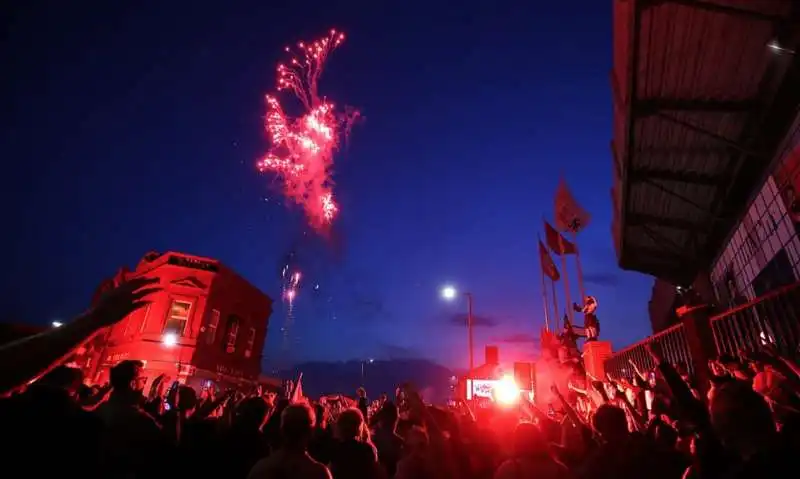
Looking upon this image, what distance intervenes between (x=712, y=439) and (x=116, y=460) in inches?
177

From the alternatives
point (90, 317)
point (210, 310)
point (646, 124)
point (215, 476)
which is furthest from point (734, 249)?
point (210, 310)

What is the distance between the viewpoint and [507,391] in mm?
19922

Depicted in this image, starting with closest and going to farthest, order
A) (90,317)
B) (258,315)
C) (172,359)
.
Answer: (90,317)
(172,359)
(258,315)

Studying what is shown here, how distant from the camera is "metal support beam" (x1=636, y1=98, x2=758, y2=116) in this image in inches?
389

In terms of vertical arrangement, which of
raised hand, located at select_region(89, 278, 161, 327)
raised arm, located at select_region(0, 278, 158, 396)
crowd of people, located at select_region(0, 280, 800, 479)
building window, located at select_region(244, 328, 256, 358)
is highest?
building window, located at select_region(244, 328, 256, 358)

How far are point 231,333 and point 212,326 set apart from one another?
234 centimetres

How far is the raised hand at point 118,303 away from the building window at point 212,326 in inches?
1089

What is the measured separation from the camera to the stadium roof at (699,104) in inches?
318

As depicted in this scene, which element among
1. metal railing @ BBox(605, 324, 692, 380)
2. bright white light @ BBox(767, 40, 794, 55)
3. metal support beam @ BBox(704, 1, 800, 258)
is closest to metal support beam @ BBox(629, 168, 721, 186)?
metal support beam @ BBox(704, 1, 800, 258)

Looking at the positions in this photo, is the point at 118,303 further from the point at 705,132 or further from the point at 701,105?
the point at 705,132

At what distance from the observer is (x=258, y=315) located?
3291 cm

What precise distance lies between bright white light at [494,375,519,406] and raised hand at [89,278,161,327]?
61.6ft

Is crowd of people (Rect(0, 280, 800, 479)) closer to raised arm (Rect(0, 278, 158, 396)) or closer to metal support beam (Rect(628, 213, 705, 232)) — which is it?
raised arm (Rect(0, 278, 158, 396))

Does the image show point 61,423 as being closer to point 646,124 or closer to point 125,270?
point 646,124
